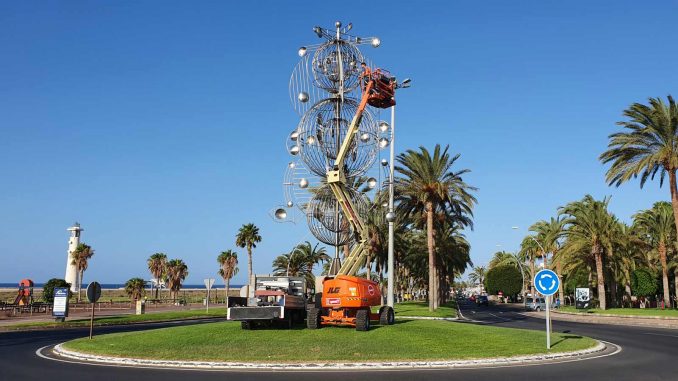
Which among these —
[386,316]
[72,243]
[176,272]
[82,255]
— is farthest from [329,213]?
[72,243]

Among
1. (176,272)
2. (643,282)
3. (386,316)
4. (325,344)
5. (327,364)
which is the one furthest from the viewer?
(176,272)

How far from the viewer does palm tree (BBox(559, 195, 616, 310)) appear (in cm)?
5581

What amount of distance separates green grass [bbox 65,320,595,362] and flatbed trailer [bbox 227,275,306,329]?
61 centimetres

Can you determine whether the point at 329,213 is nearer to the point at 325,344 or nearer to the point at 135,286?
the point at 325,344

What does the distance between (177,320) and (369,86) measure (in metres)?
24.7

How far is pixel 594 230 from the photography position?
56.2m

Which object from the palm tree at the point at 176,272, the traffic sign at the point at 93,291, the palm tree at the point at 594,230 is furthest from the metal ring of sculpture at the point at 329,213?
the palm tree at the point at 176,272

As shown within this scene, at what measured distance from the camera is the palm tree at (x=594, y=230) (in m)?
55.8

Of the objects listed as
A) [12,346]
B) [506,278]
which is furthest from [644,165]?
[506,278]

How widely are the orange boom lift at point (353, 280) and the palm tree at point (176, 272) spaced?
239 ft

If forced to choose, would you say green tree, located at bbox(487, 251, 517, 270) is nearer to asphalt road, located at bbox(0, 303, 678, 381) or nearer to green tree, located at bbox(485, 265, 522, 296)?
green tree, located at bbox(485, 265, 522, 296)

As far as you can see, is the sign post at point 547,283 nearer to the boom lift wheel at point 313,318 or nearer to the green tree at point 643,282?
the boom lift wheel at point 313,318

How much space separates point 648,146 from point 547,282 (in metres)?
32.1

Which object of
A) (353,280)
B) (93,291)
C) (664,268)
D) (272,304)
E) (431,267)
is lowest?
(272,304)
